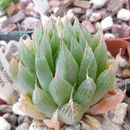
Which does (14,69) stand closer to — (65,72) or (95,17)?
(65,72)

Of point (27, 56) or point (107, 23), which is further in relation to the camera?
point (107, 23)

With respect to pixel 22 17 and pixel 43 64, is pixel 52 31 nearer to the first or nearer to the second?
pixel 43 64

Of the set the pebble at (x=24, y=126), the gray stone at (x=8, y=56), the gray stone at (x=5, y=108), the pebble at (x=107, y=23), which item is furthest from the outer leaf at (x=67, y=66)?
the pebble at (x=107, y=23)

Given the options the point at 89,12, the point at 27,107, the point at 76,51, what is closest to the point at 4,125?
the point at 27,107

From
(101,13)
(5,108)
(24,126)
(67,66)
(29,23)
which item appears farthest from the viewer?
(29,23)

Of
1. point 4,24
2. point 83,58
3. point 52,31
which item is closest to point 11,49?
point 4,24
